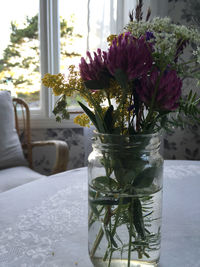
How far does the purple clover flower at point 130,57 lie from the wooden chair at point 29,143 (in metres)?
1.41

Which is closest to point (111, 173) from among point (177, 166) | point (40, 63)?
point (177, 166)

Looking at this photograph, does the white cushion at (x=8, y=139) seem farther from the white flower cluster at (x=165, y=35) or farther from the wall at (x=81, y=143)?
the white flower cluster at (x=165, y=35)

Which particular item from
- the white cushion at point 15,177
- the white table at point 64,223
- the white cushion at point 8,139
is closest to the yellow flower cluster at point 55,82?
the white table at point 64,223

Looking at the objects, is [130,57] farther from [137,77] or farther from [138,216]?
[138,216]

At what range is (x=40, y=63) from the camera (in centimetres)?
261

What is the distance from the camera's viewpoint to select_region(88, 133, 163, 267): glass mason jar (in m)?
0.56

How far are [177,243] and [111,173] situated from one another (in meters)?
0.28

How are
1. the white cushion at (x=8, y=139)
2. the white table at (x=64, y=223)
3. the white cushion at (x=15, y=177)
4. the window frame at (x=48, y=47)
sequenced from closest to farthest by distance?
1. the white table at (x=64, y=223)
2. the white cushion at (x=15, y=177)
3. the white cushion at (x=8, y=139)
4. the window frame at (x=48, y=47)

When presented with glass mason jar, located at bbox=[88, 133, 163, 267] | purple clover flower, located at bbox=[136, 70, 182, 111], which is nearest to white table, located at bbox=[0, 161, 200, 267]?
glass mason jar, located at bbox=[88, 133, 163, 267]

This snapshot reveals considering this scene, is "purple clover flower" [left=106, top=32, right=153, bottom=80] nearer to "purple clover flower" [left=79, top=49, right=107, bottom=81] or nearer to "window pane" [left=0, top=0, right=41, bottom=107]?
"purple clover flower" [left=79, top=49, right=107, bottom=81]

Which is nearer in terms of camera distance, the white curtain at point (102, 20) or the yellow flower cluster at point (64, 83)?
the yellow flower cluster at point (64, 83)

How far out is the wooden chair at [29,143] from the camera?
1.90m

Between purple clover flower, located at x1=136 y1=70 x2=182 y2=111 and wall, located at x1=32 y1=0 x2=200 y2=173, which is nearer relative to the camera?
purple clover flower, located at x1=136 y1=70 x2=182 y2=111

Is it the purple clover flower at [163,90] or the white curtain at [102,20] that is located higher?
the white curtain at [102,20]
